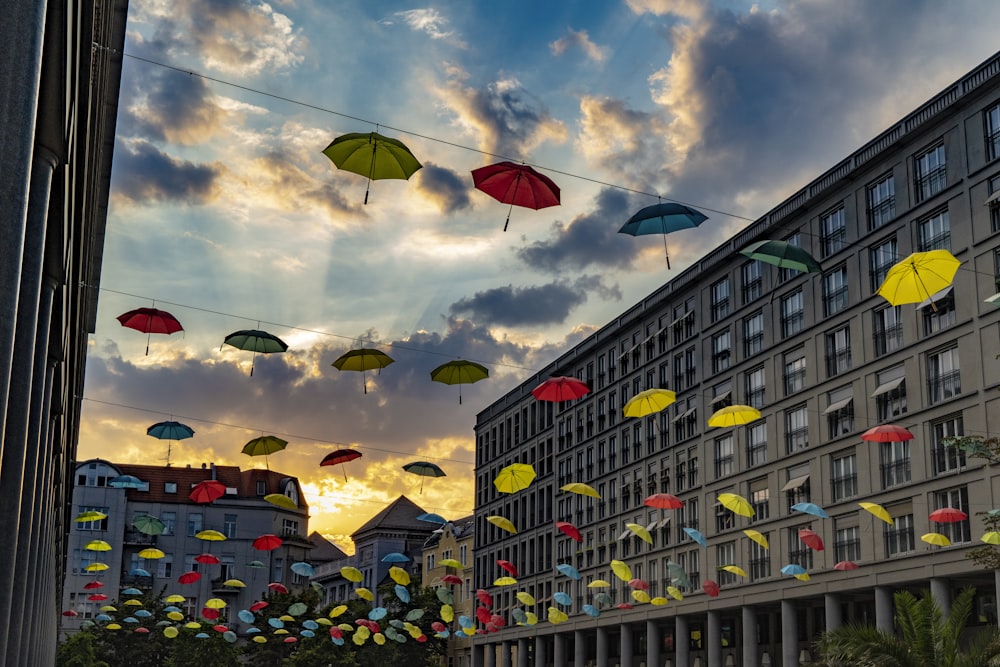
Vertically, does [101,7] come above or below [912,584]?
above

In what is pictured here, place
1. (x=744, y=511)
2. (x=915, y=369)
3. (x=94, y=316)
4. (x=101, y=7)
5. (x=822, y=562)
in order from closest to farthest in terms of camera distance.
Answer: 1. (x=101, y=7)
2. (x=94, y=316)
3. (x=744, y=511)
4. (x=915, y=369)
5. (x=822, y=562)

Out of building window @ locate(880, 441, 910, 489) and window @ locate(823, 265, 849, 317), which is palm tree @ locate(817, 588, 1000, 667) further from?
window @ locate(823, 265, 849, 317)

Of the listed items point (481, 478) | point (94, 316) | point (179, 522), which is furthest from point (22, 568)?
point (179, 522)

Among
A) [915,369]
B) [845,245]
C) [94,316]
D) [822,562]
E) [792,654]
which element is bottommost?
[792,654]

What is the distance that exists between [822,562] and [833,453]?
222 inches

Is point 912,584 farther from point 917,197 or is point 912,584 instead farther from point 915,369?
point 917,197

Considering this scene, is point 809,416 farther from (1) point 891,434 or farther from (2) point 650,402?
(2) point 650,402

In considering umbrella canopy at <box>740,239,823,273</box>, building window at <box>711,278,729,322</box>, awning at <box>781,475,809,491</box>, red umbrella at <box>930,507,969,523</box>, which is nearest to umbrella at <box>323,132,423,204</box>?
umbrella canopy at <box>740,239,823,273</box>

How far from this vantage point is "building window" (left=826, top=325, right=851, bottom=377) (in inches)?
2500

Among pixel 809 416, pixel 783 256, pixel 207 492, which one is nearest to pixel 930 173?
pixel 809 416

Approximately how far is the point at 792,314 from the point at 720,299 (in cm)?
956

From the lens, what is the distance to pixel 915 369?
57719mm

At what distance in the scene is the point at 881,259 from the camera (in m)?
61.3

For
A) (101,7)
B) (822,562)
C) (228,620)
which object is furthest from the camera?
(228,620)
